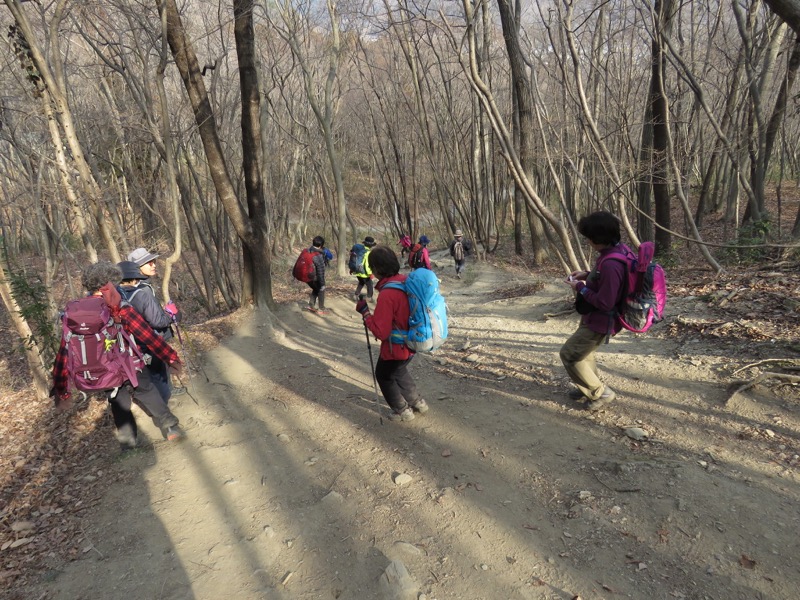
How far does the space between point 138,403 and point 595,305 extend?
4.28 meters

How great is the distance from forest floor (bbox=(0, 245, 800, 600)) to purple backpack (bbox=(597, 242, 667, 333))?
1017 millimetres

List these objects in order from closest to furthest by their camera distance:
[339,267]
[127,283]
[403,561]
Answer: [403,561]
[127,283]
[339,267]

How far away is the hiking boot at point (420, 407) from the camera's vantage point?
4.51m

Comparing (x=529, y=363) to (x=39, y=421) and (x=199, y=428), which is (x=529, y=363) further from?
(x=39, y=421)

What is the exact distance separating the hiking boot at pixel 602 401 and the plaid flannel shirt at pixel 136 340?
13.0 feet

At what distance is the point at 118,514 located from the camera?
3.43 meters

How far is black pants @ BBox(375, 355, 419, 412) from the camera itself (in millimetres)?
4191

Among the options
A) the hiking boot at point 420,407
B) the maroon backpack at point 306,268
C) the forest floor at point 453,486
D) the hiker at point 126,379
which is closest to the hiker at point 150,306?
the hiker at point 126,379

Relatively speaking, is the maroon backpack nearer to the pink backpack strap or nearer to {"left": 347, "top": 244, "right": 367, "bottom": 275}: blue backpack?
{"left": 347, "top": 244, "right": 367, "bottom": 275}: blue backpack

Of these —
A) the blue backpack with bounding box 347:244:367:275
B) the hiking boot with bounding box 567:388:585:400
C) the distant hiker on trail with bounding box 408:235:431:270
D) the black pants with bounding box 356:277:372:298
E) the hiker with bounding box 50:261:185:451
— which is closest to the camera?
the hiker with bounding box 50:261:185:451

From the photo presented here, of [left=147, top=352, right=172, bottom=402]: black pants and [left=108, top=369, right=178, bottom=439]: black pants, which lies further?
[left=147, top=352, right=172, bottom=402]: black pants

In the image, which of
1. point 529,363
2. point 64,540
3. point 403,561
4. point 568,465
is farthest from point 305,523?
point 529,363

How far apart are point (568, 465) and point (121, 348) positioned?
152 inches

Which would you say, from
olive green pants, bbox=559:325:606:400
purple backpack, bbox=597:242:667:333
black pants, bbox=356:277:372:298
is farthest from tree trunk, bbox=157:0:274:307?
purple backpack, bbox=597:242:667:333
